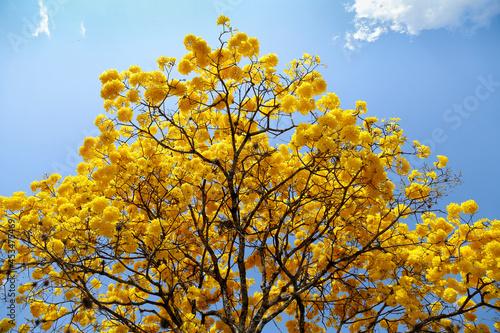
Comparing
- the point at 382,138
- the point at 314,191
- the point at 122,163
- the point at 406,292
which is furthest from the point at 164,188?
the point at 406,292

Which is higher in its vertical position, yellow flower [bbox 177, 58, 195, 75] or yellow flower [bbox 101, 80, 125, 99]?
yellow flower [bbox 177, 58, 195, 75]

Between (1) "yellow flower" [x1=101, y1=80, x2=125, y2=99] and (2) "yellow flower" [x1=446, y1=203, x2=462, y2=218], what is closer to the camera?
(1) "yellow flower" [x1=101, y1=80, x2=125, y2=99]

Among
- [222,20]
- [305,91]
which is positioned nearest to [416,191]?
[305,91]

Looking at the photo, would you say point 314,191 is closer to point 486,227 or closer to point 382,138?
point 382,138

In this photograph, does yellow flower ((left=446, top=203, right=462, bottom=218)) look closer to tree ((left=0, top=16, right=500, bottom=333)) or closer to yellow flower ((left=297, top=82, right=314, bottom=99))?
tree ((left=0, top=16, right=500, bottom=333))

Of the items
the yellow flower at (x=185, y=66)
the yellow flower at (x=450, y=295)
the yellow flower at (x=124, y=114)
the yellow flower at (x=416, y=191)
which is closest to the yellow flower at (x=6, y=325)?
the yellow flower at (x=124, y=114)

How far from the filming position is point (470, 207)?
470 cm

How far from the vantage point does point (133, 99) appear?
14.3ft

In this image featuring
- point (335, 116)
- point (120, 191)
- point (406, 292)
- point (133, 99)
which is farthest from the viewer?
point (120, 191)

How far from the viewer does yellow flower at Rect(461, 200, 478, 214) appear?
15.4ft

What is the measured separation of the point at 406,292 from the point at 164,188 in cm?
420

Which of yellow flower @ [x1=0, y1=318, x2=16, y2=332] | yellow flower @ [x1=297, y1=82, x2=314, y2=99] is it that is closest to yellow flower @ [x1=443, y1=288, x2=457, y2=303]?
yellow flower @ [x1=297, y1=82, x2=314, y2=99]

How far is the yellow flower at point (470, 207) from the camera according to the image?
468 cm

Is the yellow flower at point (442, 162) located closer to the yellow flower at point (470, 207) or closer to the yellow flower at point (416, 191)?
the yellow flower at point (416, 191)
